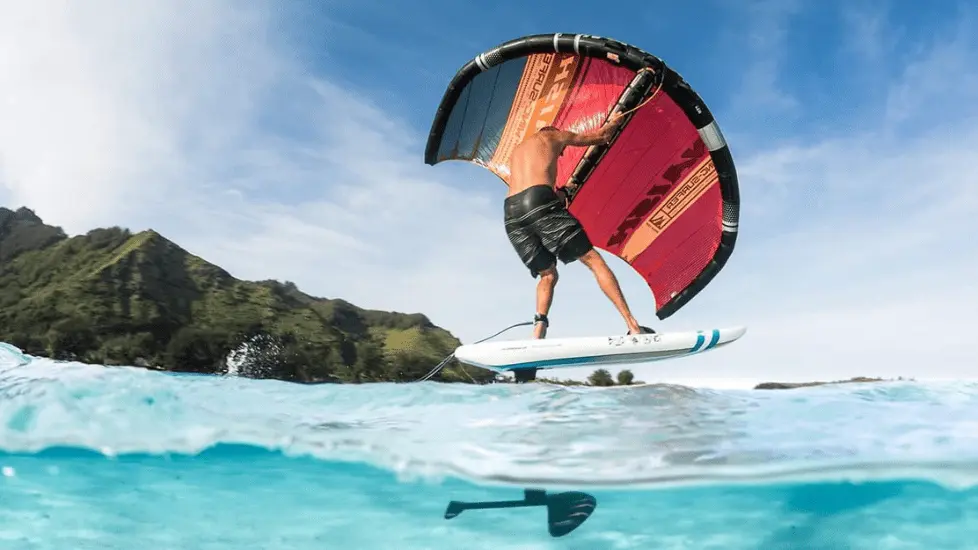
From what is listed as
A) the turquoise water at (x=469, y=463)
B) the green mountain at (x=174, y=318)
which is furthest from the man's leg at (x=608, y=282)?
the green mountain at (x=174, y=318)

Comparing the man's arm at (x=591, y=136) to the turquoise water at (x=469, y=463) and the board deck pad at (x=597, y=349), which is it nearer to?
the board deck pad at (x=597, y=349)

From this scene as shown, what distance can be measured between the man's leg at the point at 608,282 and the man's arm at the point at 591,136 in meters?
1.13

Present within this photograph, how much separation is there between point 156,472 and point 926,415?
10355 millimetres

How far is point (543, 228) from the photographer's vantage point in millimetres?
5668

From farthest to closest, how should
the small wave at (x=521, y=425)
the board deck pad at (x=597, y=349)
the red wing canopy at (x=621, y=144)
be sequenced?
the small wave at (x=521, y=425) → the red wing canopy at (x=621, y=144) → the board deck pad at (x=597, y=349)

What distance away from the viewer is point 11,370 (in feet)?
27.9

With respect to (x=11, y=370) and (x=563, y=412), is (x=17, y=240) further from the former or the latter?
(x=563, y=412)

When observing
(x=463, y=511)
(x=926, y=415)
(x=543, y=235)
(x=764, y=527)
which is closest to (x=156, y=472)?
(x=463, y=511)

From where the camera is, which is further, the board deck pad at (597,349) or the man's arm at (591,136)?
the man's arm at (591,136)

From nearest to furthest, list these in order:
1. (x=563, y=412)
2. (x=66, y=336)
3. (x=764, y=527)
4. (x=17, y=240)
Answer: (x=563, y=412) → (x=764, y=527) → (x=66, y=336) → (x=17, y=240)

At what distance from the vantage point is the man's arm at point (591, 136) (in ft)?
19.4

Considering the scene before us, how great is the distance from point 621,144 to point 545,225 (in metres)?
1.98

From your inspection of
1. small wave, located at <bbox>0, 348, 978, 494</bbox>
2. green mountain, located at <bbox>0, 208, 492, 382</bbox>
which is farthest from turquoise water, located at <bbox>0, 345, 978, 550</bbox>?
green mountain, located at <bbox>0, 208, 492, 382</bbox>

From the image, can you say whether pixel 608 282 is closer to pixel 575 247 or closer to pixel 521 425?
pixel 575 247
